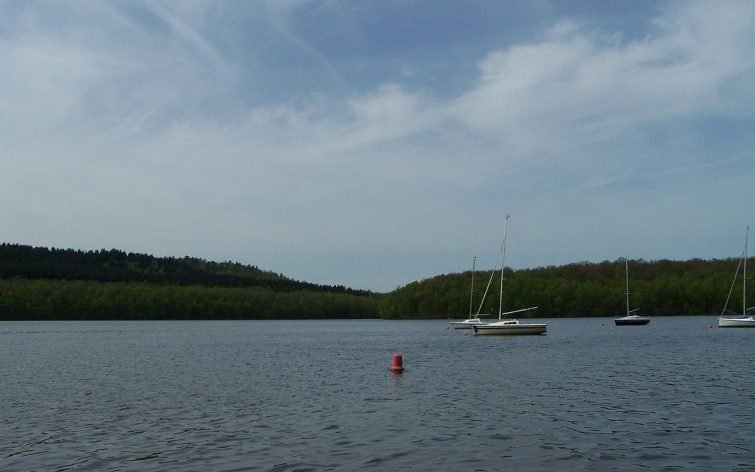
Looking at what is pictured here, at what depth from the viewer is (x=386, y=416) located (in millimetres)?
32875

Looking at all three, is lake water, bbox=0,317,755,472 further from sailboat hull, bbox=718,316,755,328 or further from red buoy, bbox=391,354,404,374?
sailboat hull, bbox=718,316,755,328

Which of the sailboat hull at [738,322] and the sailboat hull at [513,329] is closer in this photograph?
the sailboat hull at [513,329]

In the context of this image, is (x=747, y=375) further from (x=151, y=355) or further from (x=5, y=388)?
(x=151, y=355)

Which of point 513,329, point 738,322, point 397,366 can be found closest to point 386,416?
point 397,366

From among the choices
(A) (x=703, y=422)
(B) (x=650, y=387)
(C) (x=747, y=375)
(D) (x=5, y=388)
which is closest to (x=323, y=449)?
(A) (x=703, y=422)

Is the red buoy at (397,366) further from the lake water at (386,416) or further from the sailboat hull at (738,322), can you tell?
the sailboat hull at (738,322)

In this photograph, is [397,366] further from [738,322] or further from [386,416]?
[738,322]

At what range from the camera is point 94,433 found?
29.4 meters

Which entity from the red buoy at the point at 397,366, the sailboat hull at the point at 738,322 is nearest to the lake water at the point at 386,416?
the red buoy at the point at 397,366

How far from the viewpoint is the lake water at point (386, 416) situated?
24.0 meters

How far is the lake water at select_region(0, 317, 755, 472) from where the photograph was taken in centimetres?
2398

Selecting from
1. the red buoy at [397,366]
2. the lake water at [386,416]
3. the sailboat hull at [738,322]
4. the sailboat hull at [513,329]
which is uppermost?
the sailboat hull at [738,322]

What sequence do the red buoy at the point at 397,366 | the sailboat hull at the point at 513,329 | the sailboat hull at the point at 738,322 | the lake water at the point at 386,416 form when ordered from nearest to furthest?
1. the lake water at the point at 386,416
2. the red buoy at the point at 397,366
3. the sailboat hull at the point at 513,329
4. the sailboat hull at the point at 738,322

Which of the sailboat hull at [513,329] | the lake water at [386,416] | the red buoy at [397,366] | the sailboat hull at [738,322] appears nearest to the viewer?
the lake water at [386,416]
